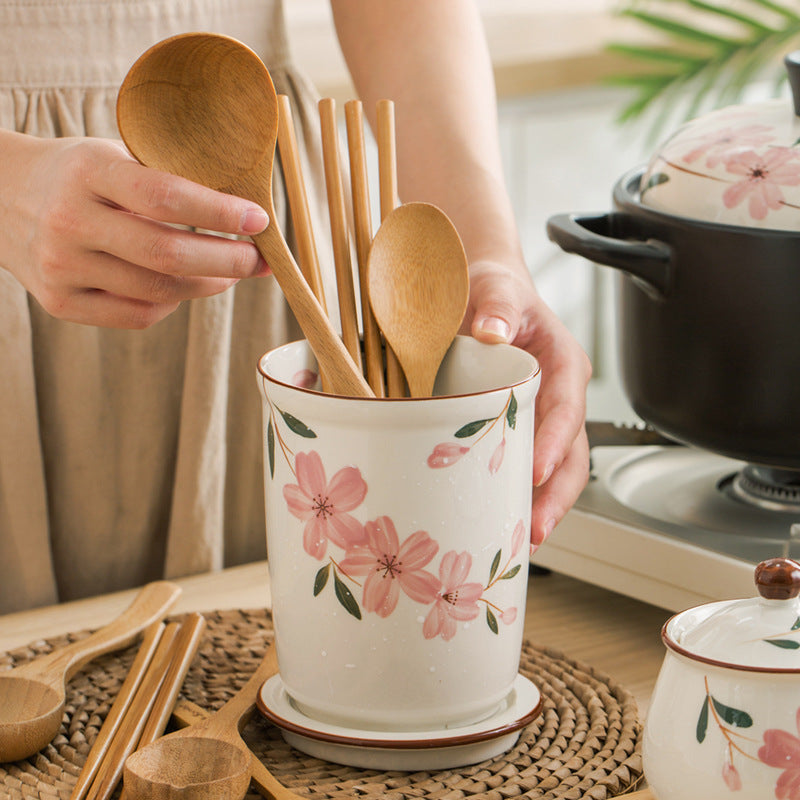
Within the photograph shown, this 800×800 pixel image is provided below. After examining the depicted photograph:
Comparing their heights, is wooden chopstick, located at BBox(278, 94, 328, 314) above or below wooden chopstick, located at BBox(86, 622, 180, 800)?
above

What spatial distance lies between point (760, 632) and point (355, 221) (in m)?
0.25

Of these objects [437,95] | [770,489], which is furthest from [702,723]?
[437,95]

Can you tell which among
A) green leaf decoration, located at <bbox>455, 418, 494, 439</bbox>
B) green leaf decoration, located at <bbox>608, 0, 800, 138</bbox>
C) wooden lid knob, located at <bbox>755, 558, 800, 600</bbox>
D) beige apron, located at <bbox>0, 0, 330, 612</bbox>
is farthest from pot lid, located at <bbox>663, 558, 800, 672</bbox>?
green leaf decoration, located at <bbox>608, 0, 800, 138</bbox>

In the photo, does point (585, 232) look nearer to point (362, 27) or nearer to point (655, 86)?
point (362, 27)

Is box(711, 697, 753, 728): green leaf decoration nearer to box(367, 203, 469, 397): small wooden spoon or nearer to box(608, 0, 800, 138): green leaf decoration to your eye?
box(367, 203, 469, 397): small wooden spoon

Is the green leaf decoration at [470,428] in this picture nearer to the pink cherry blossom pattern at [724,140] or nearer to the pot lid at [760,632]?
the pot lid at [760,632]

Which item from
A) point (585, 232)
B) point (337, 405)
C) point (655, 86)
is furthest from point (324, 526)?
point (655, 86)

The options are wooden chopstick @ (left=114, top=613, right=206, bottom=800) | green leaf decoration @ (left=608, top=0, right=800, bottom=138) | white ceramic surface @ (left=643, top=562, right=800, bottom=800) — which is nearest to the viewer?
white ceramic surface @ (left=643, top=562, right=800, bottom=800)

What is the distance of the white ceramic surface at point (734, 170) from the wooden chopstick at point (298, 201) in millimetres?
237

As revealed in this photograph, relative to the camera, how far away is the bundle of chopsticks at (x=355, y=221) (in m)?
0.48

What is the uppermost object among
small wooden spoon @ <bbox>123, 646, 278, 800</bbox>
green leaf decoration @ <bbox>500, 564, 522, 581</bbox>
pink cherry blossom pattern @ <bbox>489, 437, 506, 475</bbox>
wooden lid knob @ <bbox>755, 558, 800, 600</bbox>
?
pink cherry blossom pattern @ <bbox>489, 437, 506, 475</bbox>

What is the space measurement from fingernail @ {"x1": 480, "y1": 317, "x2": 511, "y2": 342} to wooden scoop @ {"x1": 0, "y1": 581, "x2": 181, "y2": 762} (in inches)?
9.6

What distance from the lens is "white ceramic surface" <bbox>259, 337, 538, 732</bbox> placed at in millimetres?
410

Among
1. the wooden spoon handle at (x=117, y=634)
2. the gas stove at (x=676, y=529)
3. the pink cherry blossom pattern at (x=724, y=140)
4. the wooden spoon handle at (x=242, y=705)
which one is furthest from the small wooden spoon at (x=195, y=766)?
the pink cherry blossom pattern at (x=724, y=140)
